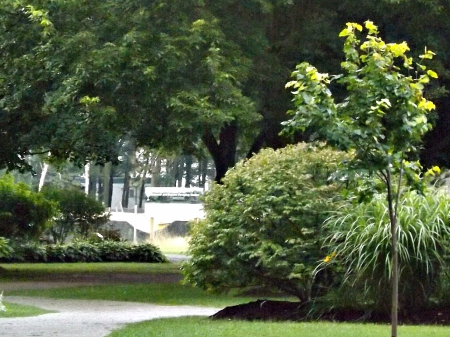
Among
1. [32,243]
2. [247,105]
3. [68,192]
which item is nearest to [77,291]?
[247,105]

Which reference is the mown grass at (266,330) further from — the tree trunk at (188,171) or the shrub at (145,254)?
the tree trunk at (188,171)

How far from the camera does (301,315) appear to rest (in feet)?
40.7

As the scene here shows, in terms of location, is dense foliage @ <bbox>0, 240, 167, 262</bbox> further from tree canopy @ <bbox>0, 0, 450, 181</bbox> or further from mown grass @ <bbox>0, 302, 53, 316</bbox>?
mown grass @ <bbox>0, 302, 53, 316</bbox>

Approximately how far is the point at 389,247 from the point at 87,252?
21.1 m

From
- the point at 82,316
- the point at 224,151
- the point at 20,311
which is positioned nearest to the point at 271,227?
the point at 82,316

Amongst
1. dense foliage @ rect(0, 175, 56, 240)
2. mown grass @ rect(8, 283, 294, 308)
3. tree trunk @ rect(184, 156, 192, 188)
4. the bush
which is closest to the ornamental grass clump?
the bush

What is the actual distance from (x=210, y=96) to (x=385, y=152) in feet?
23.7

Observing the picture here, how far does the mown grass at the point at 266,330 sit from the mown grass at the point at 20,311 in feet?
7.91

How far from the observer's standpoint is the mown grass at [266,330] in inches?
408

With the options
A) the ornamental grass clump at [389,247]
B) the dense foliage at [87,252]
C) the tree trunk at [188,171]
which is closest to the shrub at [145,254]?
the dense foliage at [87,252]

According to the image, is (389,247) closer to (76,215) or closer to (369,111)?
(369,111)

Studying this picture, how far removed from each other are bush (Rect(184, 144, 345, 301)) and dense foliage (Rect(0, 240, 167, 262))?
54.0 feet

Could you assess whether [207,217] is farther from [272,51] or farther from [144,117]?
[272,51]

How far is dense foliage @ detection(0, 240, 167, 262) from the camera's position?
29.6 meters
